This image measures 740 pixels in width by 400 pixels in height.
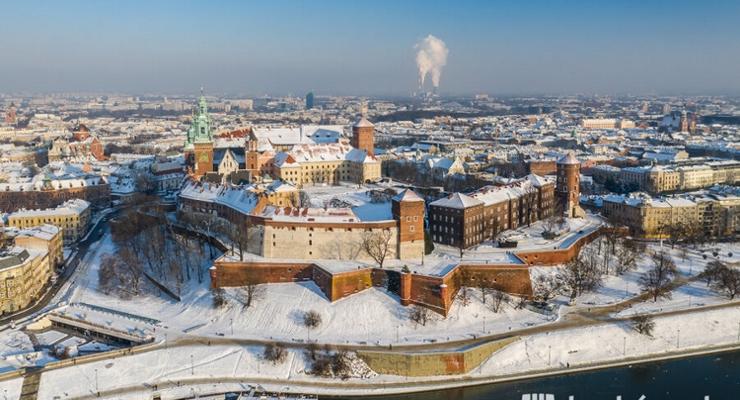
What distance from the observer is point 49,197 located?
9150cm

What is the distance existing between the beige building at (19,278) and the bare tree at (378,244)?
2500cm

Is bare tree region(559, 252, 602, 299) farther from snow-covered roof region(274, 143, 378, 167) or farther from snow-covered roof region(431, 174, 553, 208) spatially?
snow-covered roof region(274, 143, 378, 167)

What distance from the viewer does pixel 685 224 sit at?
74.2 meters

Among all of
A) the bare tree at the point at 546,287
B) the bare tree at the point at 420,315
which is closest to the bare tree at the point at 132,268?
the bare tree at the point at 420,315

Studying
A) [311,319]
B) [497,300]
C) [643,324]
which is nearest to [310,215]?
[311,319]

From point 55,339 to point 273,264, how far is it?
607 inches

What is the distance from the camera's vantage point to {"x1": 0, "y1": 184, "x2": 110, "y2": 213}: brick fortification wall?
291 feet

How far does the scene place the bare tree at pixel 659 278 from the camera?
2132 inches

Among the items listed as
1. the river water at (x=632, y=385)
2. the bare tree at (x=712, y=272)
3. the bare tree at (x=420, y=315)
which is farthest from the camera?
the bare tree at (x=712, y=272)

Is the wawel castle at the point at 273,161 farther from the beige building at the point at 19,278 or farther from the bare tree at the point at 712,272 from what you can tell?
the bare tree at the point at 712,272

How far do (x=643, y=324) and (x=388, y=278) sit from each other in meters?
17.3

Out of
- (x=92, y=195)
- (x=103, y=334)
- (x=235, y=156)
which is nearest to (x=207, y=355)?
(x=103, y=334)

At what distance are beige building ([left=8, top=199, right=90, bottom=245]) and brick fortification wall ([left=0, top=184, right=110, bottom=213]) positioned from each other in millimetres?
11857

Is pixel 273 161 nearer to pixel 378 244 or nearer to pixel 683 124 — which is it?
pixel 378 244
